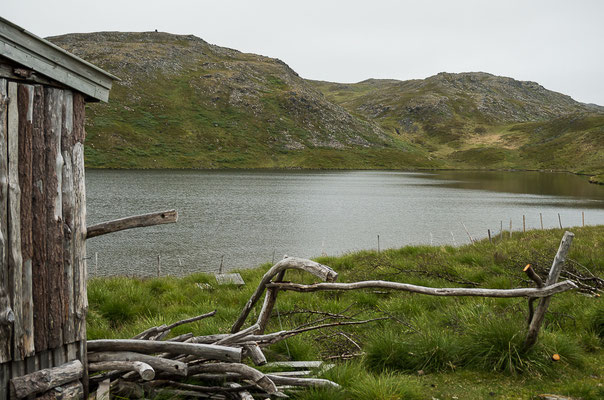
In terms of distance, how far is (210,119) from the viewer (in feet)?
481

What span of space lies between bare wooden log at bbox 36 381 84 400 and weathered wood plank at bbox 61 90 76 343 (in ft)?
1.60

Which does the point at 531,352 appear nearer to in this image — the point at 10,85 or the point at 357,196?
the point at 10,85

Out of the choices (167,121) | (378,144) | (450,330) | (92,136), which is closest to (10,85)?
(450,330)

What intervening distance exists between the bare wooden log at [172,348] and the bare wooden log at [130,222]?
1371 mm

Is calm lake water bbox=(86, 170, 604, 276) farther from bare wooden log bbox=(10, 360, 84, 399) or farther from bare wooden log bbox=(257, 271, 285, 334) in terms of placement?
bare wooden log bbox=(10, 360, 84, 399)

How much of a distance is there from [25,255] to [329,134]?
15861cm

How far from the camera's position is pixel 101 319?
9617mm

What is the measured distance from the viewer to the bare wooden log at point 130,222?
16.2 feet

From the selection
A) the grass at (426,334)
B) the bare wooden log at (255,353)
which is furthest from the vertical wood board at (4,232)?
the grass at (426,334)

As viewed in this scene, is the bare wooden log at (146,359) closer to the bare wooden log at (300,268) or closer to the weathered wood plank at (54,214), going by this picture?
the weathered wood plank at (54,214)

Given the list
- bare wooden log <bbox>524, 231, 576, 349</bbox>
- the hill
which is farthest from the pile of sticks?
the hill

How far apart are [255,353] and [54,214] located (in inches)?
109

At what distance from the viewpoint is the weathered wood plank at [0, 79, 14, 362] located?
4.21 metres

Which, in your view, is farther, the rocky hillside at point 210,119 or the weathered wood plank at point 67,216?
the rocky hillside at point 210,119
